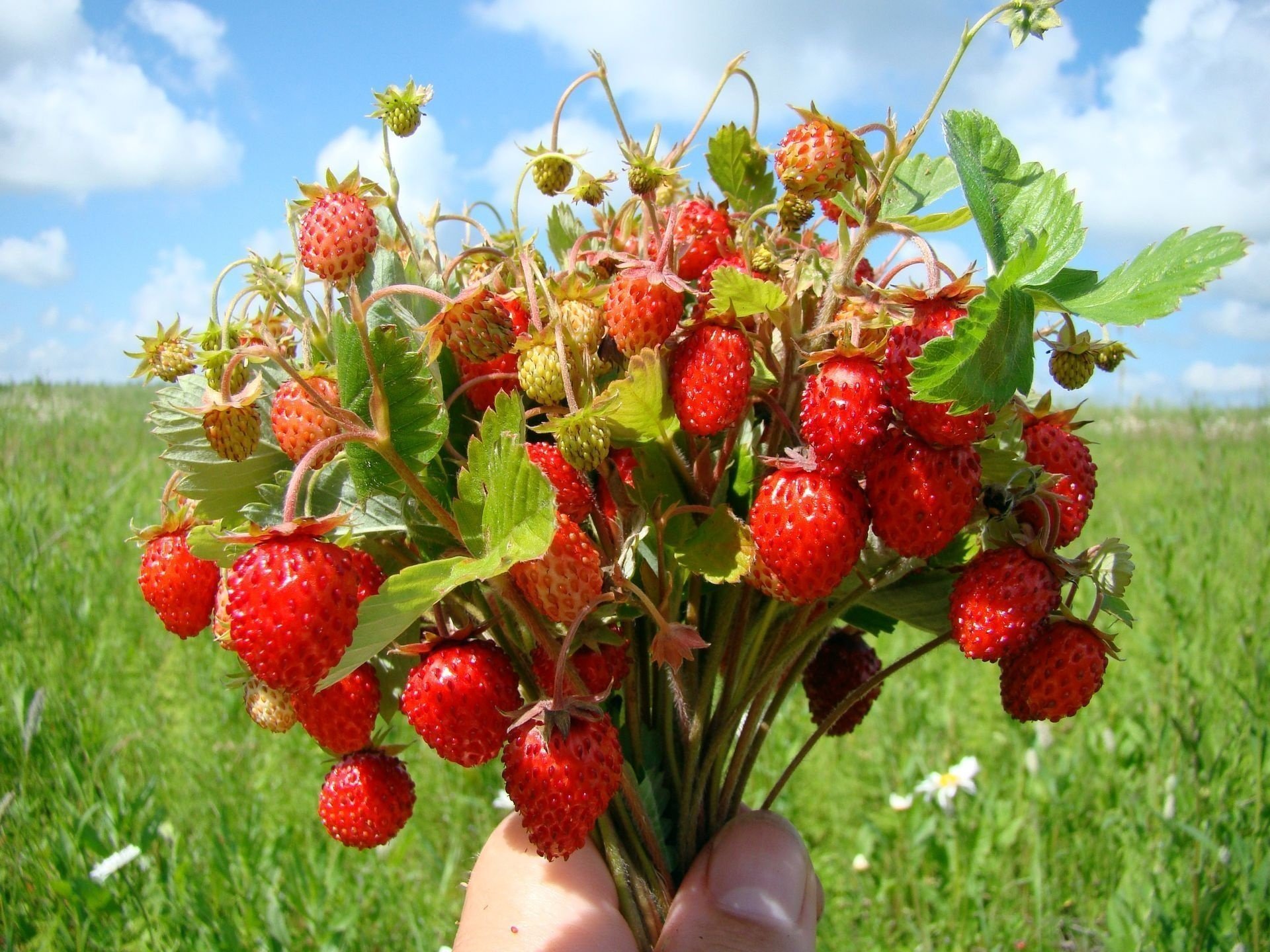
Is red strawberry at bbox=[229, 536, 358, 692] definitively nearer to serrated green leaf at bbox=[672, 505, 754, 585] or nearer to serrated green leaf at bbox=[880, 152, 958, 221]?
serrated green leaf at bbox=[672, 505, 754, 585]

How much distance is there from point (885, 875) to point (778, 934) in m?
1.42

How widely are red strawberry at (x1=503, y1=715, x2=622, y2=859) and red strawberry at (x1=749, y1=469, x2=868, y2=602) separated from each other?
23 centimetres

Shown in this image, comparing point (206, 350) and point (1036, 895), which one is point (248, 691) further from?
point (1036, 895)

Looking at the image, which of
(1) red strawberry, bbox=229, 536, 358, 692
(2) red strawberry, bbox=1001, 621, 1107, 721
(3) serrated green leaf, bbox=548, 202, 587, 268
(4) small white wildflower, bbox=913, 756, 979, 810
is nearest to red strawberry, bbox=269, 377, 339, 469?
(1) red strawberry, bbox=229, 536, 358, 692

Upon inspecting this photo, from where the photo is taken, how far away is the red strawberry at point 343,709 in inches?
34.7

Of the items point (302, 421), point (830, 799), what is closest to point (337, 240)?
point (302, 421)

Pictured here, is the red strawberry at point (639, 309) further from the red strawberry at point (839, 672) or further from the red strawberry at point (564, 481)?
the red strawberry at point (839, 672)

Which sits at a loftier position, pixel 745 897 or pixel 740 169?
pixel 740 169

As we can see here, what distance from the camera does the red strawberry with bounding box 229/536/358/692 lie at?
26.5 inches

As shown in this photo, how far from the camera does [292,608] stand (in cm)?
67

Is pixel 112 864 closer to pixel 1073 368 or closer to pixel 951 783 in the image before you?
pixel 1073 368

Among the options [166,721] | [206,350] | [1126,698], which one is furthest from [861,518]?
[166,721]

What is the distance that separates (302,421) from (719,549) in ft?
1.28

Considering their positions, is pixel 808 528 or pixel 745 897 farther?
pixel 745 897
